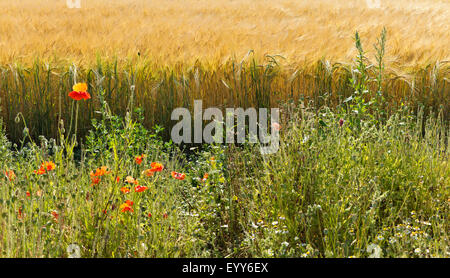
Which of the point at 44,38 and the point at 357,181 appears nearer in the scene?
the point at 357,181

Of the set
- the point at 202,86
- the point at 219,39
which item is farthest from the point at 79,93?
the point at 219,39


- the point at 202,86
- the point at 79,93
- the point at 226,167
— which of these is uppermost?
the point at 79,93

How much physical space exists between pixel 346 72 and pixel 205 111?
110 centimetres

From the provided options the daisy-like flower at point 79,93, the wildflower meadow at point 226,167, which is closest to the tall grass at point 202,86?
the wildflower meadow at point 226,167

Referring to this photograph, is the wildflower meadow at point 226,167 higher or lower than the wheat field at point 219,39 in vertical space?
lower

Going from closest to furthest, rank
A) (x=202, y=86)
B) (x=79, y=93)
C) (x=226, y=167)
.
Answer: (x=79, y=93)
(x=226, y=167)
(x=202, y=86)

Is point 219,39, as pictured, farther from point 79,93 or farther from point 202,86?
point 79,93

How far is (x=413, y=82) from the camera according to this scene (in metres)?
3.79

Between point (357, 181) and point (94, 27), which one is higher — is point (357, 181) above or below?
below

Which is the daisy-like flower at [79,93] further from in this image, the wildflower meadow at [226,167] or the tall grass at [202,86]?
the tall grass at [202,86]

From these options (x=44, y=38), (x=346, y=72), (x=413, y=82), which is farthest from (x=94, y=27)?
(x=413, y=82)

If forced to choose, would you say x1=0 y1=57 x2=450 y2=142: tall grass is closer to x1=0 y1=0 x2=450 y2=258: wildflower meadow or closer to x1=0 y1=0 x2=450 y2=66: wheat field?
x1=0 y1=0 x2=450 y2=258: wildflower meadow
